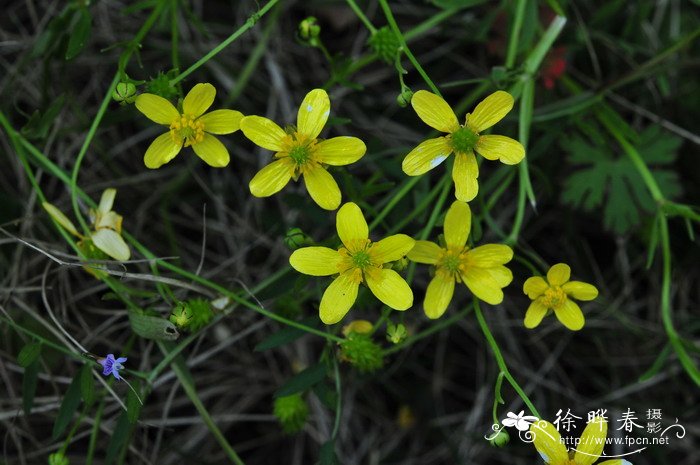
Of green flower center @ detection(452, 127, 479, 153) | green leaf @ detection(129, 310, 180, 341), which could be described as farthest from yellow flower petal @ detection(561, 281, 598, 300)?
green leaf @ detection(129, 310, 180, 341)

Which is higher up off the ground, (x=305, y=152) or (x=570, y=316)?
(x=305, y=152)

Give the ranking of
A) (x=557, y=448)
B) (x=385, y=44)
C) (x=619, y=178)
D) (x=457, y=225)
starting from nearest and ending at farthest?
(x=557, y=448)
(x=457, y=225)
(x=385, y=44)
(x=619, y=178)

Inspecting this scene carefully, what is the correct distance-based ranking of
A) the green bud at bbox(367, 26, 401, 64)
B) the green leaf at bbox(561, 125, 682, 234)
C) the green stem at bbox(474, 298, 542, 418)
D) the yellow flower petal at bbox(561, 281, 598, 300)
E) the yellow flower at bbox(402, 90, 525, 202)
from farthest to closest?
1. the green leaf at bbox(561, 125, 682, 234)
2. the green bud at bbox(367, 26, 401, 64)
3. the yellow flower petal at bbox(561, 281, 598, 300)
4. the yellow flower at bbox(402, 90, 525, 202)
5. the green stem at bbox(474, 298, 542, 418)

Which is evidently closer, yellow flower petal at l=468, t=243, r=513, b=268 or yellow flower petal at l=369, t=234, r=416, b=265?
yellow flower petal at l=369, t=234, r=416, b=265

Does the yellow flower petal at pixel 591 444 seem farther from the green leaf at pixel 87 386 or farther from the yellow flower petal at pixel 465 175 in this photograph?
the green leaf at pixel 87 386

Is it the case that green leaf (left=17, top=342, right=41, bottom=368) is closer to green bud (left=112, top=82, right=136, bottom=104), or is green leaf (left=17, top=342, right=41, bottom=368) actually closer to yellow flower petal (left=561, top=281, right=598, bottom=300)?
green bud (left=112, top=82, right=136, bottom=104)

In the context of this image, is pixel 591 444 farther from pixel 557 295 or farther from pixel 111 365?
pixel 111 365

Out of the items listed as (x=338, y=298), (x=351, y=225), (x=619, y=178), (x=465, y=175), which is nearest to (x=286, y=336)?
(x=338, y=298)

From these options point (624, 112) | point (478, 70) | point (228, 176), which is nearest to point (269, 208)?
point (228, 176)
